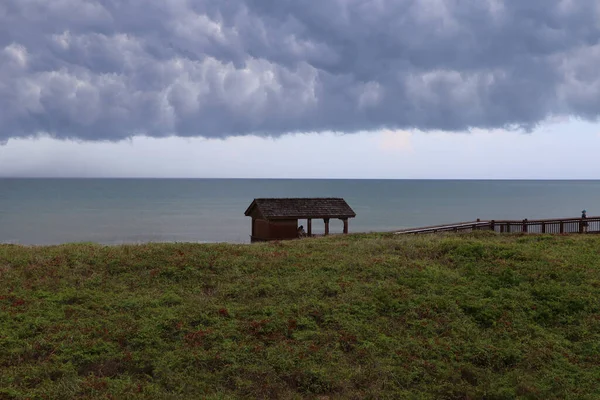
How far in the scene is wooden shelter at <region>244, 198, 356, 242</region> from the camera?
38031mm

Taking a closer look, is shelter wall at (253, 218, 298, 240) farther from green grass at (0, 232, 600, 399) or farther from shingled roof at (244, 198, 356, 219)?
green grass at (0, 232, 600, 399)

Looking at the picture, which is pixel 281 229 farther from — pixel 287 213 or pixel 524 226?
pixel 524 226

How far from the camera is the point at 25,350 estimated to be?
41.2 feet

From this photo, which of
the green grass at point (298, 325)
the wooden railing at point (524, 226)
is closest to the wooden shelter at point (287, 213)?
the wooden railing at point (524, 226)

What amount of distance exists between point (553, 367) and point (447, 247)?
10.2 meters

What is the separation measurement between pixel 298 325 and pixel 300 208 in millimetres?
24894

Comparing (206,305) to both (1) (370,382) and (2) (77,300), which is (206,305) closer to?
(2) (77,300)

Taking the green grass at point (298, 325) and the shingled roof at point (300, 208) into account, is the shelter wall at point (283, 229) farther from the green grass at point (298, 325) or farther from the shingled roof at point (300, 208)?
the green grass at point (298, 325)

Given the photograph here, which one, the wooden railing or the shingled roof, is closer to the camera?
the wooden railing

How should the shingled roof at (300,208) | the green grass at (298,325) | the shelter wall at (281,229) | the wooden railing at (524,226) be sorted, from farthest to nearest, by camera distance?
the shelter wall at (281,229)
the shingled roof at (300,208)
the wooden railing at (524,226)
the green grass at (298,325)

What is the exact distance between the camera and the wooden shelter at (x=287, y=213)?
125ft

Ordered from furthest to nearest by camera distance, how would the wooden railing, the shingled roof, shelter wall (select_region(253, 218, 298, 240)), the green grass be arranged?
shelter wall (select_region(253, 218, 298, 240)), the shingled roof, the wooden railing, the green grass

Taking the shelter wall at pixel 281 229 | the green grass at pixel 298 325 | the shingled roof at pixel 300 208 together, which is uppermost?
the shingled roof at pixel 300 208

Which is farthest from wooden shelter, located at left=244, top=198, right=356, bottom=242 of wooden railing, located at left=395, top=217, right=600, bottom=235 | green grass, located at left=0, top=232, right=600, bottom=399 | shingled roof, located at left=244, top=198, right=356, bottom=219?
green grass, located at left=0, top=232, right=600, bottom=399
